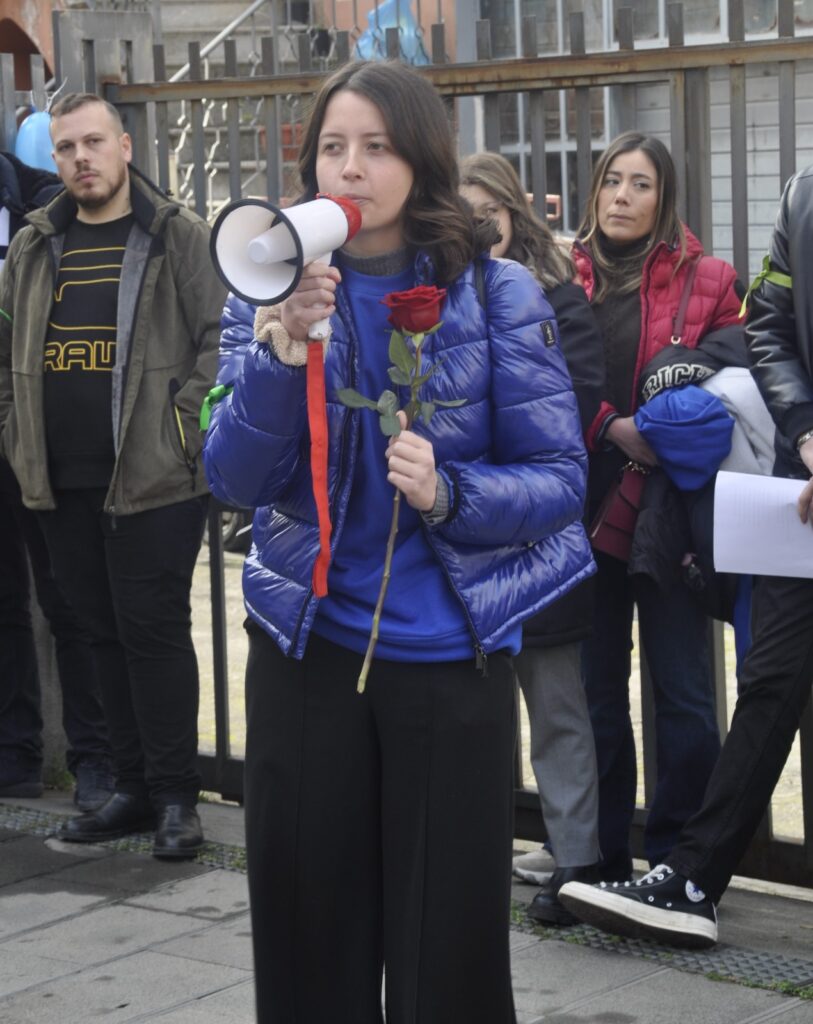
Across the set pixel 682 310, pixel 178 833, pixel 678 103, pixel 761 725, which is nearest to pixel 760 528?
pixel 761 725

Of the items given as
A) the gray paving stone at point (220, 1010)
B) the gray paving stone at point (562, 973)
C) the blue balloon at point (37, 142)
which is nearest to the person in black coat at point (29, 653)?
the blue balloon at point (37, 142)

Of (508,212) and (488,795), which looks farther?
(508,212)

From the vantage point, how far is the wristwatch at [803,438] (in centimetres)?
405

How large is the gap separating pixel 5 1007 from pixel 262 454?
77.1 inches

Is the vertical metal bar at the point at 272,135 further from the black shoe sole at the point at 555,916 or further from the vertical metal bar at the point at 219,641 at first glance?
the black shoe sole at the point at 555,916

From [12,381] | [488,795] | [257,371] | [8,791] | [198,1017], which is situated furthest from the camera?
[8,791]

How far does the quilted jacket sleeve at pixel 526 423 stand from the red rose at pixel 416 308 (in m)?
0.24

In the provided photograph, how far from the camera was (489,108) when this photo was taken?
5.05 metres

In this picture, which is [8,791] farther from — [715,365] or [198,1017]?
[715,365]

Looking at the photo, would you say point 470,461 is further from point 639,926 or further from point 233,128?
point 233,128

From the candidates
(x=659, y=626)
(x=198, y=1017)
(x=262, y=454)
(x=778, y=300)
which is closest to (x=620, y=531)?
(x=659, y=626)

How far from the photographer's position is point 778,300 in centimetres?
417

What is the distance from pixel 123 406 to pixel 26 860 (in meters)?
1.43

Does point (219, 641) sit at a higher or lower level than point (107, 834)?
higher
